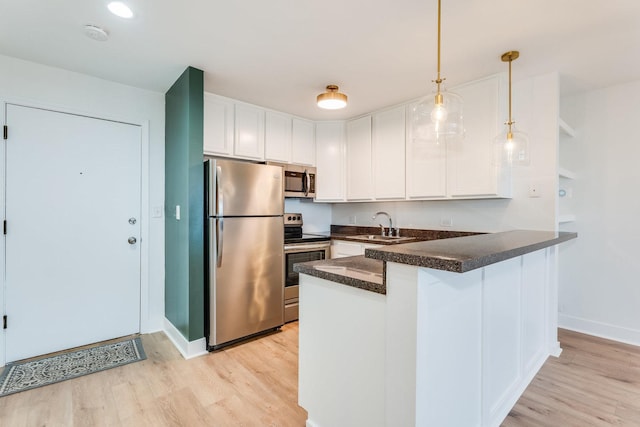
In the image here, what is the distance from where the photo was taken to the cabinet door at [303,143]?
3.79m

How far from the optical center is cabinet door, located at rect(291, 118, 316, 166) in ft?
12.4

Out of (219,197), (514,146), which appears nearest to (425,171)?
(514,146)

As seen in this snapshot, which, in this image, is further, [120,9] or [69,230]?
[69,230]

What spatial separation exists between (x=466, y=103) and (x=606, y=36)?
39.0 inches

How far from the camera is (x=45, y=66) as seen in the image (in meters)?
2.55

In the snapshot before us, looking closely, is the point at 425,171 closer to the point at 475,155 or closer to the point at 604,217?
the point at 475,155

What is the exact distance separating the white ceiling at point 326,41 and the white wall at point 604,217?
26cm

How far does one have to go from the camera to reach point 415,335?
3.68 ft

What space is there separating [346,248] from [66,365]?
8.90 ft

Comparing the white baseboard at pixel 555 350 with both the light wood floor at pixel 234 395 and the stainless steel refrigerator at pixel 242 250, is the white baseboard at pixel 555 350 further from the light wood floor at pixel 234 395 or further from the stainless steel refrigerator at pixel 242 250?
the stainless steel refrigerator at pixel 242 250

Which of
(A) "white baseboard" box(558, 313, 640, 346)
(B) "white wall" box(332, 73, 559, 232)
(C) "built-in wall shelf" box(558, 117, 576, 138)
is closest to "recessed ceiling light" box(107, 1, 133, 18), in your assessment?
(B) "white wall" box(332, 73, 559, 232)

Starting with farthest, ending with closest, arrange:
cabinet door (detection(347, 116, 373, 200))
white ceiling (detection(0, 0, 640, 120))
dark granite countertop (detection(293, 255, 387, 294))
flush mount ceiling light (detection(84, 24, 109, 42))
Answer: cabinet door (detection(347, 116, 373, 200)) → flush mount ceiling light (detection(84, 24, 109, 42)) → white ceiling (detection(0, 0, 640, 120)) → dark granite countertop (detection(293, 255, 387, 294))

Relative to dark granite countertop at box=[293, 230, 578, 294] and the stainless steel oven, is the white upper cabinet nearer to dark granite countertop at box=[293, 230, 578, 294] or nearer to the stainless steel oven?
dark granite countertop at box=[293, 230, 578, 294]

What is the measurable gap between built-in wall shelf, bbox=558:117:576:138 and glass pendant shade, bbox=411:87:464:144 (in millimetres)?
1549
